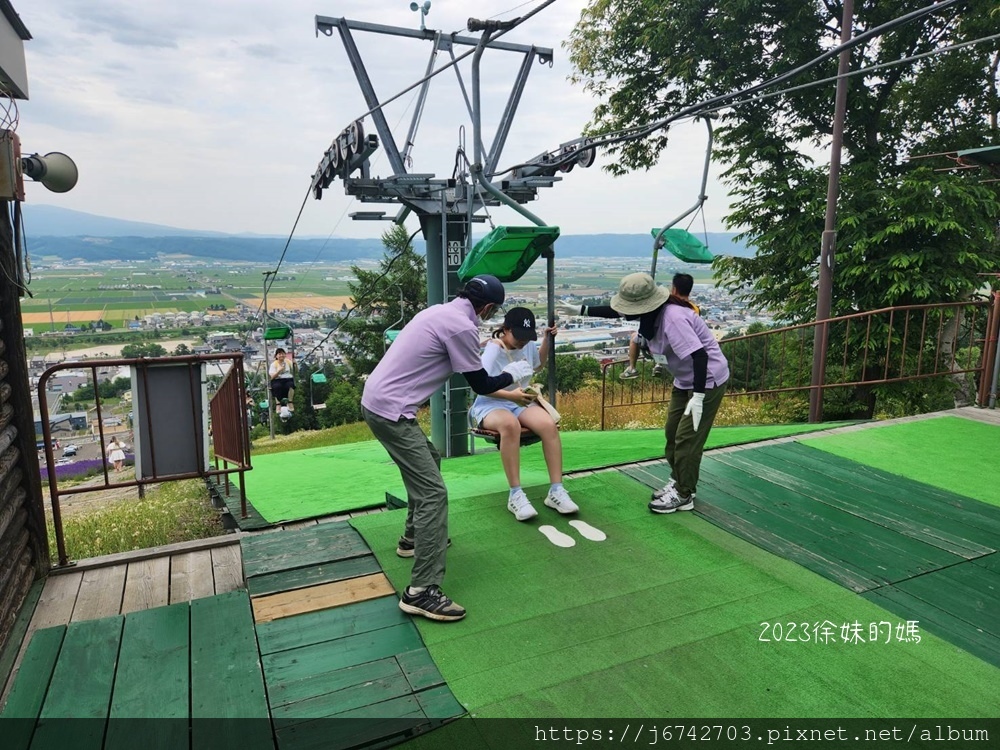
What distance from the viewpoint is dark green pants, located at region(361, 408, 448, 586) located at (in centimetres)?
317

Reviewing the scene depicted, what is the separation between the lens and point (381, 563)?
146 inches

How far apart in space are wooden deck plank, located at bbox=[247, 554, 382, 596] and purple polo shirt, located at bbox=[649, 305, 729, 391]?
2.13 meters

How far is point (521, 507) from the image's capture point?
4.23 metres

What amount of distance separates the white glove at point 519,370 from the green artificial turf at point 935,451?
2.91 m

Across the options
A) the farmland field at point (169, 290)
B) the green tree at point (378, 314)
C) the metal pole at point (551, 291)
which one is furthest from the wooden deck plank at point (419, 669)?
the farmland field at point (169, 290)

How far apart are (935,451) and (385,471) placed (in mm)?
4811

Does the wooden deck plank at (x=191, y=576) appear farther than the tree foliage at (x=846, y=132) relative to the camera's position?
No

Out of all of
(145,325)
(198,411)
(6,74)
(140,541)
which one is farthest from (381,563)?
(145,325)

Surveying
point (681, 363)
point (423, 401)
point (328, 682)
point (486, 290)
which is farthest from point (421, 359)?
point (681, 363)

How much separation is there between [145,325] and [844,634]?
47.8 m

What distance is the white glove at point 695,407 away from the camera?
13.5 feet
